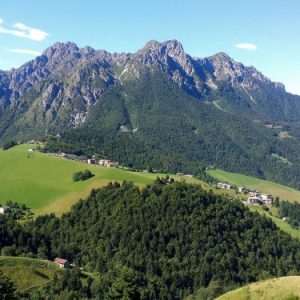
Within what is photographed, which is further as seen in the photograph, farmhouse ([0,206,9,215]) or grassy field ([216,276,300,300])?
farmhouse ([0,206,9,215])

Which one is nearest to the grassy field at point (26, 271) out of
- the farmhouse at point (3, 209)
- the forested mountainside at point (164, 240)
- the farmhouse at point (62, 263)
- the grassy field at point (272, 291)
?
the farmhouse at point (62, 263)

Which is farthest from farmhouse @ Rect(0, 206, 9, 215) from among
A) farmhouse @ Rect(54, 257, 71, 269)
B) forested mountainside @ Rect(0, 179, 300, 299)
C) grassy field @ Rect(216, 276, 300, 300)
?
grassy field @ Rect(216, 276, 300, 300)

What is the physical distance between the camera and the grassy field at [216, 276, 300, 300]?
61438 mm

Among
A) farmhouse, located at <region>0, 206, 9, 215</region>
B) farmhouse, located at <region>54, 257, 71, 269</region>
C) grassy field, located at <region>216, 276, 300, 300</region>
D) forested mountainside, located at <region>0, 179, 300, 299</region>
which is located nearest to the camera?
grassy field, located at <region>216, 276, 300, 300</region>

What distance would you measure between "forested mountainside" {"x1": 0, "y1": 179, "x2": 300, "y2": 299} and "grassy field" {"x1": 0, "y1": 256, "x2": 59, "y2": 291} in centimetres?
1357

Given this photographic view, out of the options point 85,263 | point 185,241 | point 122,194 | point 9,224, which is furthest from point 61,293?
point 122,194

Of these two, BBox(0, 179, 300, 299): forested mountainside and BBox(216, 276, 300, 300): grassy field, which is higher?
BBox(216, 276, 300, 300): grassy field

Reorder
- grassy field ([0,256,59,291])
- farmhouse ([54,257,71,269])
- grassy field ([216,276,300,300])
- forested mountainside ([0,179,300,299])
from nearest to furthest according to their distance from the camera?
grassy field ([216,276,300,300]) < grassy field ([0,256,59,291]) < farmhouse ([54,257,71,269]) < forested mountainside ([0,179,300,299])

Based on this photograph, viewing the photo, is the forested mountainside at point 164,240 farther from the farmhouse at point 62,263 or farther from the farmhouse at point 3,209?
the farmhouse at point 3,209

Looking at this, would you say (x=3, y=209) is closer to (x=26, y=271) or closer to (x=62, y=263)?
(x=62, y=263)

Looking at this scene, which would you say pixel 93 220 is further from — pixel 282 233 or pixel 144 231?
pixel 282 233

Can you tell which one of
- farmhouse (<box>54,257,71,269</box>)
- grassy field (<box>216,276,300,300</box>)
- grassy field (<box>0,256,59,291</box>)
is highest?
grassy field (<box>216,276,300,300</box>)

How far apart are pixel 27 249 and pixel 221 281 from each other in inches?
2497

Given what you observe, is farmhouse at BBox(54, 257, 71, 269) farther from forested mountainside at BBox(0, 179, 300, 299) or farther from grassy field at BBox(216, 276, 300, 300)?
grassy field at BBox(216, 276, 300, 300)
